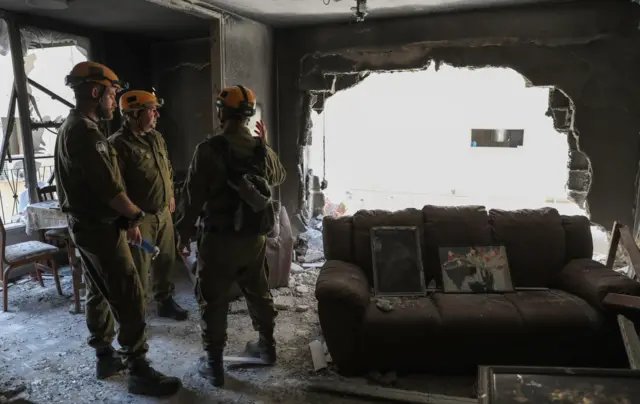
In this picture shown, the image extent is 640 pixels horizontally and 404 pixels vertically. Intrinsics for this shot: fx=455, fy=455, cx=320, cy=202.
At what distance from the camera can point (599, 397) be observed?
60.1 inches

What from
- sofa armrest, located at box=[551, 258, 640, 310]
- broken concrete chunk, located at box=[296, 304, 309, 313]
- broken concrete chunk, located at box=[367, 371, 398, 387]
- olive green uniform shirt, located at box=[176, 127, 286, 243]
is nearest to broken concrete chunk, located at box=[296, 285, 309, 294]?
broken concrete chunk, located at box=[296, 304, 309, 313]

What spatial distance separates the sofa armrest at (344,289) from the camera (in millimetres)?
2480

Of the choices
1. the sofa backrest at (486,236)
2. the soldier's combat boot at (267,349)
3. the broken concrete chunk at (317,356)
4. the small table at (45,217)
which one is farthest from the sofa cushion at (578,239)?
the small table at (45,217)

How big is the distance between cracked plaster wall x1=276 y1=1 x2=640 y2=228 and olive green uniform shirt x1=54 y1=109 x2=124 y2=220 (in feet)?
10.2

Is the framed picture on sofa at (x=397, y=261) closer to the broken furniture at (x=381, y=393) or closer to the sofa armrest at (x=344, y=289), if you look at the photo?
the sofa armrest at (x=344, y=289)

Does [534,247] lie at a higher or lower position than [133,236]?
lower

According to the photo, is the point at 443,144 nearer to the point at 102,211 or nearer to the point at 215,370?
the point at 215,370

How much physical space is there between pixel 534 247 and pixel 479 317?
82 centimetres

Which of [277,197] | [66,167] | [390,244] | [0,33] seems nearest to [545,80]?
[390,244]

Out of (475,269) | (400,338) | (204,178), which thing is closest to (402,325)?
Answer: (400,338)

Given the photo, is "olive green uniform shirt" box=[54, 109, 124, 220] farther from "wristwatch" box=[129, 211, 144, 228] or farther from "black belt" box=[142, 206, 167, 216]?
"black belt" box=[142, 206, 167, 216]

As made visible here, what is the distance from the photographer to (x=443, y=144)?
7.10m

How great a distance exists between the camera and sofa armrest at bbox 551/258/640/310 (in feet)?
8.24

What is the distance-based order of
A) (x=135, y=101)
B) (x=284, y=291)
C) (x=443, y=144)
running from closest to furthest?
(x=135, y=101) → (x=284, y=291) → (x=443, y=144)
